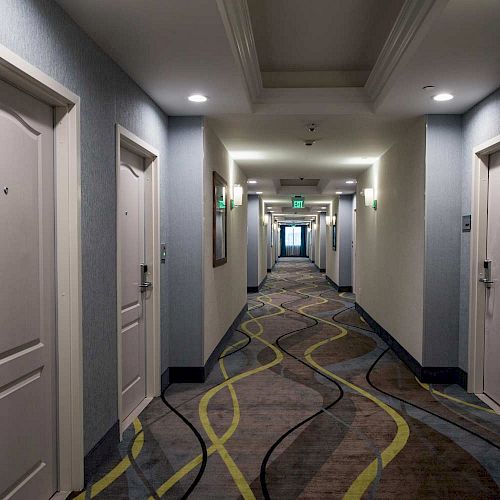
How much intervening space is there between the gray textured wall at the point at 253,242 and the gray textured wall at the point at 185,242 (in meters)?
7.29

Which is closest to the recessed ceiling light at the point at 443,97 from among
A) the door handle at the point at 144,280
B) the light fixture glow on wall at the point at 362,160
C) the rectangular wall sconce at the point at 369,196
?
the door handle at the point at 144,280

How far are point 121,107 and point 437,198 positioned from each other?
2.99m

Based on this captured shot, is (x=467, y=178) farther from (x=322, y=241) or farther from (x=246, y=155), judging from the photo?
(x=322, y=241)

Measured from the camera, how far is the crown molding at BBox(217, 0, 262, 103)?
2.60m

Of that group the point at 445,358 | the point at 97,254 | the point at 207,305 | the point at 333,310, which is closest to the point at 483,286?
the point at 445,358

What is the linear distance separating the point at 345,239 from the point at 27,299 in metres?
10.5

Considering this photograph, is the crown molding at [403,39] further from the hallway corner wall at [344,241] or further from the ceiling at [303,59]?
the hallway corner wall at [344,241]

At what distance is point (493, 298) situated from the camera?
4.00 meters

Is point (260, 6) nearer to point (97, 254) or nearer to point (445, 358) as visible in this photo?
point (97, 254)

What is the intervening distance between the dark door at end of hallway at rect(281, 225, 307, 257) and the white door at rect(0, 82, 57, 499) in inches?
1268

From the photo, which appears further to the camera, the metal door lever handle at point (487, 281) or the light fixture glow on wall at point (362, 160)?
the light fixture glow on wall at point (362, 160)

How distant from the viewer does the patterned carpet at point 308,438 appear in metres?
2.62

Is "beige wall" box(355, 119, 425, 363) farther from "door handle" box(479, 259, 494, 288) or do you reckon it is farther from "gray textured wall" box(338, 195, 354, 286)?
"gray textured wall" box(338, 195, 354, 286)

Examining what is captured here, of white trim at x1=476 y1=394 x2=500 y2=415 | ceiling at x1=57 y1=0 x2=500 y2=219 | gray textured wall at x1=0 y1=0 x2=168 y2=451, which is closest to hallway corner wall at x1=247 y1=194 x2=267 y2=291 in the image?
ceiling at x1=57 y1=0 x2=500 y2=219
